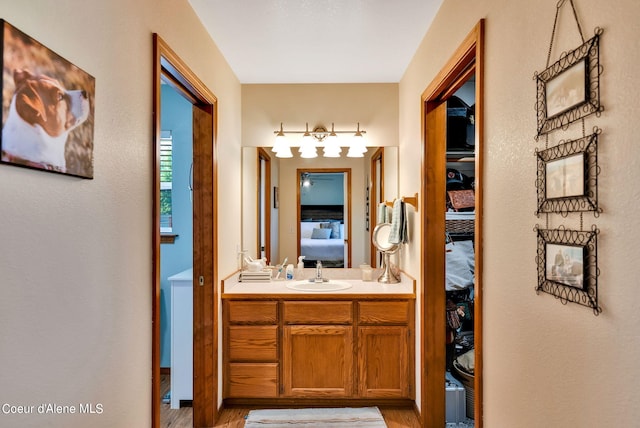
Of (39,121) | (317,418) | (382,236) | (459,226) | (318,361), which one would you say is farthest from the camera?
(382,236)

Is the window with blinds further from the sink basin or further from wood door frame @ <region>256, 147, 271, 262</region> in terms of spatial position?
the sink basin

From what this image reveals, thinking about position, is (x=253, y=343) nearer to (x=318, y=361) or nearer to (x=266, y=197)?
(x=318, y=361)

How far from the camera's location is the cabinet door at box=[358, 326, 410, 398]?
2859 mm

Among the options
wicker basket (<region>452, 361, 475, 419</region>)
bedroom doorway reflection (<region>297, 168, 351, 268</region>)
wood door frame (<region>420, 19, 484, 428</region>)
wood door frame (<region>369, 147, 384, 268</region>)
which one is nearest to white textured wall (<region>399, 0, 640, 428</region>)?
wood door frame (<region>420, 19, 484, 428</region>)

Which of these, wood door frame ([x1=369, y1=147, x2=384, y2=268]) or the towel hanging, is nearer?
the towel hanging

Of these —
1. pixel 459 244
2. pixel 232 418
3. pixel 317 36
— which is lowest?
pixel 232 418

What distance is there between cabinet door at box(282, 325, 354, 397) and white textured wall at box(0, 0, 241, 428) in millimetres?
1338

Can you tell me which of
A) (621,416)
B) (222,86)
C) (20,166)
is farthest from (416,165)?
(20,166)

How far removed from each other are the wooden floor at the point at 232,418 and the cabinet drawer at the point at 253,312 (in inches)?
25.2

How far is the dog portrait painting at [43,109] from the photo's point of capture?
0.90 metres

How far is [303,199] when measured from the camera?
11.5ft

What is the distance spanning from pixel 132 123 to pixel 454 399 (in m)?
2.46

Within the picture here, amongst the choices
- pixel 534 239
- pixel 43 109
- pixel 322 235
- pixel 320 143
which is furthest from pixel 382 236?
pixel 43 109

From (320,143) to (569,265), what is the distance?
2.60 metres
